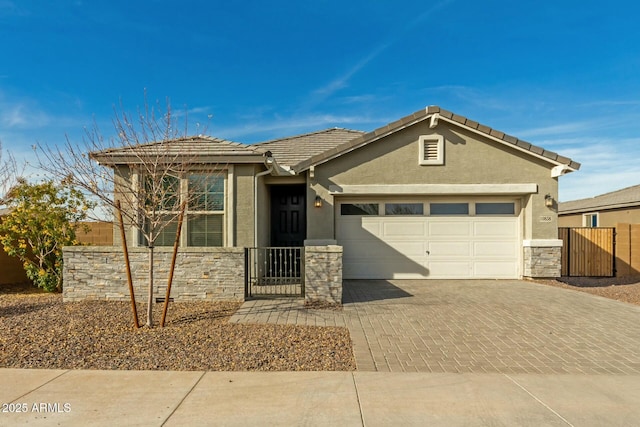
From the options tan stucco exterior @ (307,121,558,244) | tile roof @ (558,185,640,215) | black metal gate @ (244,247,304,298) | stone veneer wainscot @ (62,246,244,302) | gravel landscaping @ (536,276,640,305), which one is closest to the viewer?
stone veneer wainscot @ (62,246,244,302)

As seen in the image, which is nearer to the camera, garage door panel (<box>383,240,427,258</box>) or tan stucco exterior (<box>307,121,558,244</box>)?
Result: tan stucco exterior (<box>307,121,558,244</box>)

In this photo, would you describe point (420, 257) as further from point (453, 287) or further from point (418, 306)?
point (418, 306)

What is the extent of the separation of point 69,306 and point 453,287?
8713 mm

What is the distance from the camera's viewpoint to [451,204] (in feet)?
33.1

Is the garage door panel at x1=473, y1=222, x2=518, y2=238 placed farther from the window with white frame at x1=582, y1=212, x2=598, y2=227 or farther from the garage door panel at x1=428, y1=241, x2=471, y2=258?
the window with white frame at x1=582, y1=212, x2=598, y2=227

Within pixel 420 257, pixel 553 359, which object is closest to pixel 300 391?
pixel 553 359

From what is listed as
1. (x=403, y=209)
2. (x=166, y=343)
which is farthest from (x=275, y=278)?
(x=403, y=209)

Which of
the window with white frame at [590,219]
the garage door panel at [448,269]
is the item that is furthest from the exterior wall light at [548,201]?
the window with white frame at [590,219]

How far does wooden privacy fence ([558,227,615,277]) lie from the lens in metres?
11.2

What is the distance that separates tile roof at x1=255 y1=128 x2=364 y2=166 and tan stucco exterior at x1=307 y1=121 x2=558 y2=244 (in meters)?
2.23

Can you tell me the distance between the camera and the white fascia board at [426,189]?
9711mm

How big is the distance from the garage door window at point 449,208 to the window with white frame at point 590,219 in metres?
11.7

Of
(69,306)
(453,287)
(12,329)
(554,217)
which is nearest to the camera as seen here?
(12,329)

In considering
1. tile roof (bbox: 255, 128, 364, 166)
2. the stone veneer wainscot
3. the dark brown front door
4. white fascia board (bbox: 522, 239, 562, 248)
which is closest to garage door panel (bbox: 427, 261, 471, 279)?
white fascia board (bbox: 522, 239, 562, 248)
